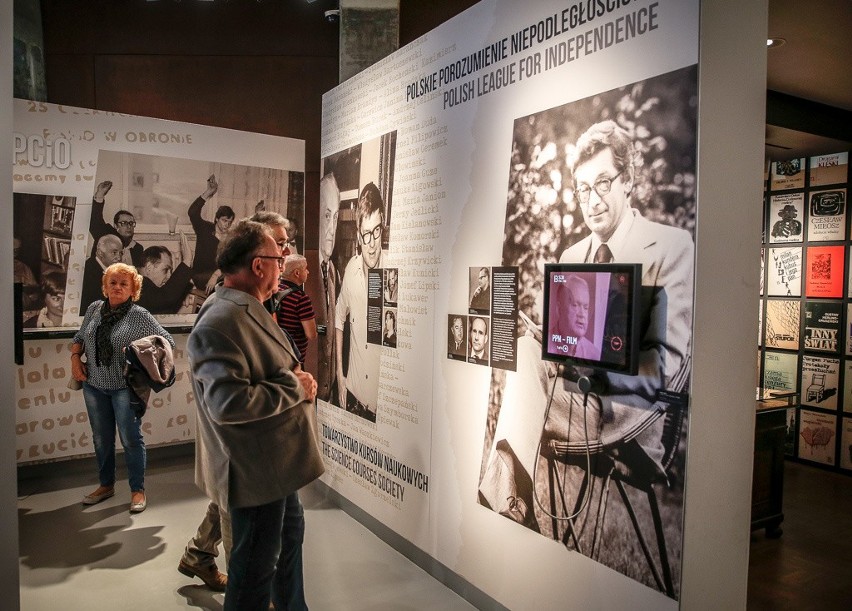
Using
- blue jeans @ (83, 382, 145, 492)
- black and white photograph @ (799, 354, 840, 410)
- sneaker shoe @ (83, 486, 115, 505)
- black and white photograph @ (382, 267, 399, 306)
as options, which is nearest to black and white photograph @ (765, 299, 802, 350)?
black and white photograph @ (799, 354, 840, 410)

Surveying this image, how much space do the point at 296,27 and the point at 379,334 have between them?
142 inches

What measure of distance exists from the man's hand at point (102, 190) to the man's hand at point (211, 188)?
0.73 m

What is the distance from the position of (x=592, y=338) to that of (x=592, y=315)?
0.28ft

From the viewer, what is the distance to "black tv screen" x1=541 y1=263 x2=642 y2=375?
2199mm

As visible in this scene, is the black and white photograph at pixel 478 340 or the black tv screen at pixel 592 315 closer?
the black tv screen at pixel 592 315

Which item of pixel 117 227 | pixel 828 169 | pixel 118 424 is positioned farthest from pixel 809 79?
pixel 118 424

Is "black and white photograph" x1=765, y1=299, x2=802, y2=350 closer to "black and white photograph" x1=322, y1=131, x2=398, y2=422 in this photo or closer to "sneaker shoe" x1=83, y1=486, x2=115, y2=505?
"black and white photograph" x1=322, y1=131, x2=398, y2=422

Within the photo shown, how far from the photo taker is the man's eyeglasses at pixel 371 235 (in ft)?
13.2

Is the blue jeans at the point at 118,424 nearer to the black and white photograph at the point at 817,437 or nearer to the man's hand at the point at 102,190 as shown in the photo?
the man's hand at the point at 102,190

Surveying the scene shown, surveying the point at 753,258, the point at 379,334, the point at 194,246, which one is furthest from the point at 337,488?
the point at 753,258

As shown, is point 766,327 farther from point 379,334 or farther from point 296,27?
point 296,27

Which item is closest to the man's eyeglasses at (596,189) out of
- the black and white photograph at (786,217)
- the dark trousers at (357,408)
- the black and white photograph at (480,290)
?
the black and white photograph at (480,290)

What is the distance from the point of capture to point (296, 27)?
19.8 ft

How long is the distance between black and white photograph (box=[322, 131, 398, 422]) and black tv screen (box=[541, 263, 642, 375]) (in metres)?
1.47
